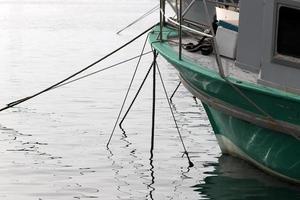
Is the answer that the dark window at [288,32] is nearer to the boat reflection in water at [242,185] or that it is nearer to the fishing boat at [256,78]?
the fishing boat at [256,78]

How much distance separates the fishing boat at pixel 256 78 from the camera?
33.4 ft

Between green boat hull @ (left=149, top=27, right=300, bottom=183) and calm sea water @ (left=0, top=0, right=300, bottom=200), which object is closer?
green boat hull @ (left=149, top=27, right=300, bottom=183)

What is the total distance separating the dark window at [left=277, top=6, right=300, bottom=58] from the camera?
10188 millimetres

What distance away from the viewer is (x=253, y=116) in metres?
10.9

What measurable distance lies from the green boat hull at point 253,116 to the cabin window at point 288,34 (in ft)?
1.68

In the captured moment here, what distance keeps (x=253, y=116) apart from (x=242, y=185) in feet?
4.94

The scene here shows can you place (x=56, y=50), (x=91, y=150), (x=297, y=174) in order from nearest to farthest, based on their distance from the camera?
(x=297, y=174) → (x=91, y=150) → (x=56, y=50)

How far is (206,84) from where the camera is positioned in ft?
37.7

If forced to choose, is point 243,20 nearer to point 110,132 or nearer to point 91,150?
point 91,150

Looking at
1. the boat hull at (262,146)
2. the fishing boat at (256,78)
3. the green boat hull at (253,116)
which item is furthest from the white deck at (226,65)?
the boat hull at (262,146)

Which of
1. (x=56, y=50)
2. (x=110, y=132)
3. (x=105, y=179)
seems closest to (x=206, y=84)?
(x=105, y=179)

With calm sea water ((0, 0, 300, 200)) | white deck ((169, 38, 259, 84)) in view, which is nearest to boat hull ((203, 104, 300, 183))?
calm sea water ((0, 0, 300, 200))

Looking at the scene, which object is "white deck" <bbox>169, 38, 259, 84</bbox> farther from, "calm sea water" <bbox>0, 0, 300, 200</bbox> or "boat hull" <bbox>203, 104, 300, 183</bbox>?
"calm sea water" <bbox>0, 0, 300, 200</bbox>

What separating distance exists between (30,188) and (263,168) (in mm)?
3399
